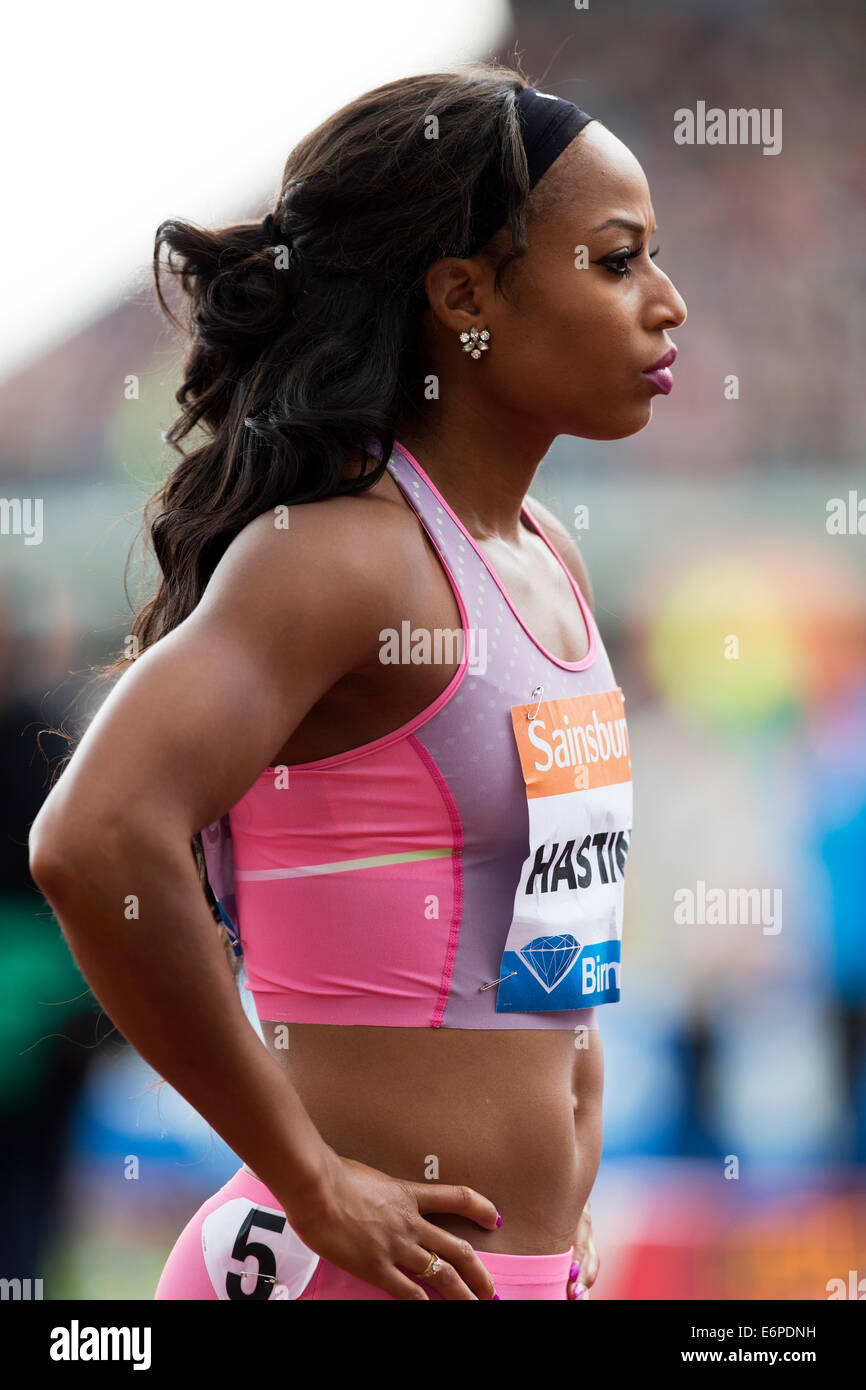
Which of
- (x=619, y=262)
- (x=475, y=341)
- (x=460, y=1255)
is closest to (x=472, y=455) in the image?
(x=475, y=341)

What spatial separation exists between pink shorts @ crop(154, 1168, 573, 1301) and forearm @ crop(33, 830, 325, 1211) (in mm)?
105

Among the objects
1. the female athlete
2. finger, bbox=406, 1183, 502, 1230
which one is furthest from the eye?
finger, bbox=406, 1183, 502, 1230

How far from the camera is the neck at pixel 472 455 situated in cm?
106

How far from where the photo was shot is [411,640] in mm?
904

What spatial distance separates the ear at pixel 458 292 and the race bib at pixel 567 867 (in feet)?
1.06

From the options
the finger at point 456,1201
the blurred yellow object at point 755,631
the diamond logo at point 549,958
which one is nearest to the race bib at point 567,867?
the diamond logo at point 549,958

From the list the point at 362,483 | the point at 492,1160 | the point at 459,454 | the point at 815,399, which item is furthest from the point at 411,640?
the point at 815,399

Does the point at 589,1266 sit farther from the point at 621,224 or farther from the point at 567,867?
the point at 621,224

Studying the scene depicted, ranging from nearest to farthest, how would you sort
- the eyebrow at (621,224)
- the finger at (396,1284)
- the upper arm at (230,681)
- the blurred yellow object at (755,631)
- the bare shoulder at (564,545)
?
the upper arm at (230,681), the finger at (396,1284), the eyebrow at (621,224), the bare shoulder at (564,545), the blurred yellow object at (755,631)

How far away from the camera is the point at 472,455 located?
3.53 feet

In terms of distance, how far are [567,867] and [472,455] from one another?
35cm

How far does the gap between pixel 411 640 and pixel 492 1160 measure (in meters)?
0.40

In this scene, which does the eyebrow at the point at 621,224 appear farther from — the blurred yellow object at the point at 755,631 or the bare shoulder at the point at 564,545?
the blurred yellow object at the point at 755,631
